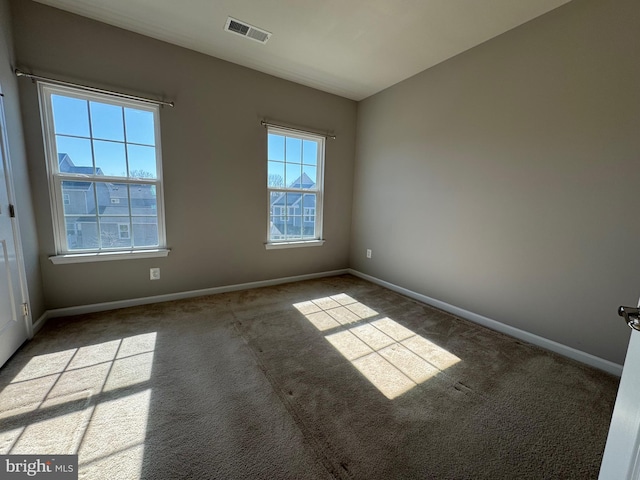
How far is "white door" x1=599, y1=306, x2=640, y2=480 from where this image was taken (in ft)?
1.89

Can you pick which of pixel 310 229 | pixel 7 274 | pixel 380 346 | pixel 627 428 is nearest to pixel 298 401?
pixel 380 346

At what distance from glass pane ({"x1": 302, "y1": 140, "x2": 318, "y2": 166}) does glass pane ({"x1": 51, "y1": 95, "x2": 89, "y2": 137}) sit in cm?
227

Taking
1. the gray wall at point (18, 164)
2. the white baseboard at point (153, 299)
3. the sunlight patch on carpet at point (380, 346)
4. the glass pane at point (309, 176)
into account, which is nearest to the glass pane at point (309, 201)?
the glass pane at point (309, 176)

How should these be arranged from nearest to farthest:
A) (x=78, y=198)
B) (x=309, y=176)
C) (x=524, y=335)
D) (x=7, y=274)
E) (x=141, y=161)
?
(x=7, y=274), (x=524, y=335), (x=78, y=198), (x=141, y=161), (x=309, y=176)

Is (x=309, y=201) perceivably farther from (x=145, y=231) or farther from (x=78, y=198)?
(x=78, y=198)

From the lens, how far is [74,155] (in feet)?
7.77

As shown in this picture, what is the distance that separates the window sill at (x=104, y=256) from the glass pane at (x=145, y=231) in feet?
0.31

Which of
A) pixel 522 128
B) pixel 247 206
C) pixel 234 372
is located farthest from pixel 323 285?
pixel 522 128

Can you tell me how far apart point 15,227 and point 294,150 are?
272cm

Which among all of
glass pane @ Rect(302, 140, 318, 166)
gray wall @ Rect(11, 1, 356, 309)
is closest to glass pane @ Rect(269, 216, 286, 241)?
gray wall @ Rect(11, 1, 356, 309)

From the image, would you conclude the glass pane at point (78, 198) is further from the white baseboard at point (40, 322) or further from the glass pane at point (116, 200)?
the white baseboard at point (40, 322)

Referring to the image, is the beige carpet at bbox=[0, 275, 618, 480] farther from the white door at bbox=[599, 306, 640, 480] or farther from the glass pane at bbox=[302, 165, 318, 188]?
the glass pane at bbox=[302, 165, 318, 188]

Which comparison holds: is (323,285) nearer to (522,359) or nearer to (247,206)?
(247,206)

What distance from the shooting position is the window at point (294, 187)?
11.1ft
